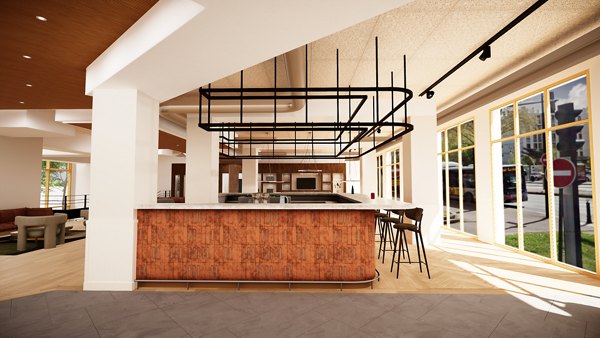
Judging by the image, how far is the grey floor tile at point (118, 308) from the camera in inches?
117

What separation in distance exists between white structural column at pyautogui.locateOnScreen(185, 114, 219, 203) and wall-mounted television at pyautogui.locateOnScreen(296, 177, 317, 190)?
922 cm

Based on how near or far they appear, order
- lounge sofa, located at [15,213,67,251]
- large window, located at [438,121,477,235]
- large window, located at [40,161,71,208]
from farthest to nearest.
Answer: large window, located at [40,161,71,208]
large window, located at [438,121,477,235]
lounge sofa, located at [15,213,67,251]

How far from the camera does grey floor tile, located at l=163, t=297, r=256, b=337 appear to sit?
2732mm

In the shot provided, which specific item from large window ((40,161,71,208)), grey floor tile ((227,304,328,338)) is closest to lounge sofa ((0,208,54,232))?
large window ((40,161,71,208))

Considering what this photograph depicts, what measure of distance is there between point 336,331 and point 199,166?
5.23 meters

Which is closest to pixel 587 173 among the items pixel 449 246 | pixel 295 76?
pixel 449 246

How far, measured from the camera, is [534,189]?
591cm

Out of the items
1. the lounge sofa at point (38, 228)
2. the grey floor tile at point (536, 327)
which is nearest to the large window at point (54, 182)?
the lounge sofa at point (38, 228)

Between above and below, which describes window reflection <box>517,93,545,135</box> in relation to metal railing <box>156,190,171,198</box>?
above

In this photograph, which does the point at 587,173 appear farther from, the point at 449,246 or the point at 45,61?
the point at 45,61

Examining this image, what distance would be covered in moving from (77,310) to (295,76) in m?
4.17

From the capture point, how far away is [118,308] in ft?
10.5

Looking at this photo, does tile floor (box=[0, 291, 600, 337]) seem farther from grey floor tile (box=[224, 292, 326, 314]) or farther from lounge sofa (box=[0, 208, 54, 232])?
lounge sofa (box=[0, 208, 54, 232])

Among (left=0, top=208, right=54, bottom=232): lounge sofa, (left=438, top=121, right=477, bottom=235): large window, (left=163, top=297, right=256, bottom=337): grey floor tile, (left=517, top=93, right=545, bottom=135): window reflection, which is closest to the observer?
(left=163, top=297, right=256, bottom=337): grey floor tile
